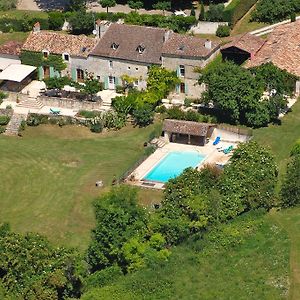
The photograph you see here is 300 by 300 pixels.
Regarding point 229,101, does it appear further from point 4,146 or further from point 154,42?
point 4,146

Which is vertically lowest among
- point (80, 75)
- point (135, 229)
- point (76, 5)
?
point (80, 75)

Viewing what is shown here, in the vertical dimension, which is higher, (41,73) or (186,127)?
(186,127)

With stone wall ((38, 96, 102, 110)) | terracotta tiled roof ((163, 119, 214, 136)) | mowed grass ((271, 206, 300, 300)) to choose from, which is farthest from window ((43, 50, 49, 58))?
mowed grass ((271, 206, 300, 300))

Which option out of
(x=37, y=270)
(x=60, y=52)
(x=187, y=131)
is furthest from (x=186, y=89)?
(x=37, y=270)

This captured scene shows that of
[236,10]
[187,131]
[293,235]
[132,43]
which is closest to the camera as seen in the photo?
[293,235]

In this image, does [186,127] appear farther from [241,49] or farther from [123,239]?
[123,239]

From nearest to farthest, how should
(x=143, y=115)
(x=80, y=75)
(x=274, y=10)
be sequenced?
(x=143, y=115)
(x=80, y=75)
(x=274, y=10)

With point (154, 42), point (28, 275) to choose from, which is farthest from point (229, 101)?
point (28, 275)

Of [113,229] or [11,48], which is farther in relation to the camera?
[11,48]

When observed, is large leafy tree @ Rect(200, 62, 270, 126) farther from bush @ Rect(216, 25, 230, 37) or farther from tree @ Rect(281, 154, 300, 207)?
bush @ Rect(216, 25, 230, 37)
